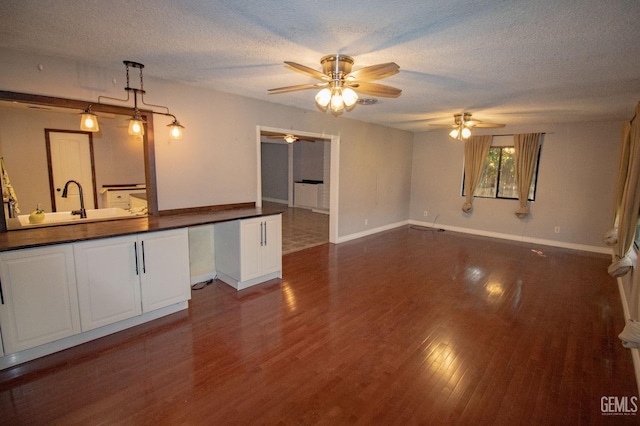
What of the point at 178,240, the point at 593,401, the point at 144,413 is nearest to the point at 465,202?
the point at 593,401

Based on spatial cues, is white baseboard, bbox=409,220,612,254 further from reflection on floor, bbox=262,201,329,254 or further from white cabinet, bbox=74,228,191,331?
white cabinet, bbox=74,228,191,331

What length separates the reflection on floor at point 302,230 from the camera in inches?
235

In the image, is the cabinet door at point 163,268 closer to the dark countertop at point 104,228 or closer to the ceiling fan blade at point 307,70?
the dark countertop at point 104,228

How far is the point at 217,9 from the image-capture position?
1.86m

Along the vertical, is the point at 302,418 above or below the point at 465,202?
below

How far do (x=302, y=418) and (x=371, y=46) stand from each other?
267cm

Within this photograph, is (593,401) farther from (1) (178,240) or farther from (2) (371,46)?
(1) (178,240)

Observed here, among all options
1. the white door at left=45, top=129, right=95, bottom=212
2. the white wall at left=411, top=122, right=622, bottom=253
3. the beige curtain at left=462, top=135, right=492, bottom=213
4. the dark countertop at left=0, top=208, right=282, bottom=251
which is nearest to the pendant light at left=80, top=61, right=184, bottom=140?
the dark countertop at left=0, top=208, right=282, bottom=251

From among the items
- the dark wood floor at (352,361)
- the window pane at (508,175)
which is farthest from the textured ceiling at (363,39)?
the window pane at (508,175)

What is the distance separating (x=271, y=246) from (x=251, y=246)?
12.3 inches

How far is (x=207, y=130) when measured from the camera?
3926 mm

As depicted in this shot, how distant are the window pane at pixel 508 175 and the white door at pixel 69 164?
Answer: 27.9 feet

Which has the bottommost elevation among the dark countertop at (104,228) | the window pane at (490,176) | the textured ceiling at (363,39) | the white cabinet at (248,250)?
the white cabinet at (248,250)

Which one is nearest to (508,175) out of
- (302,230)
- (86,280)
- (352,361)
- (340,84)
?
(302,230)
